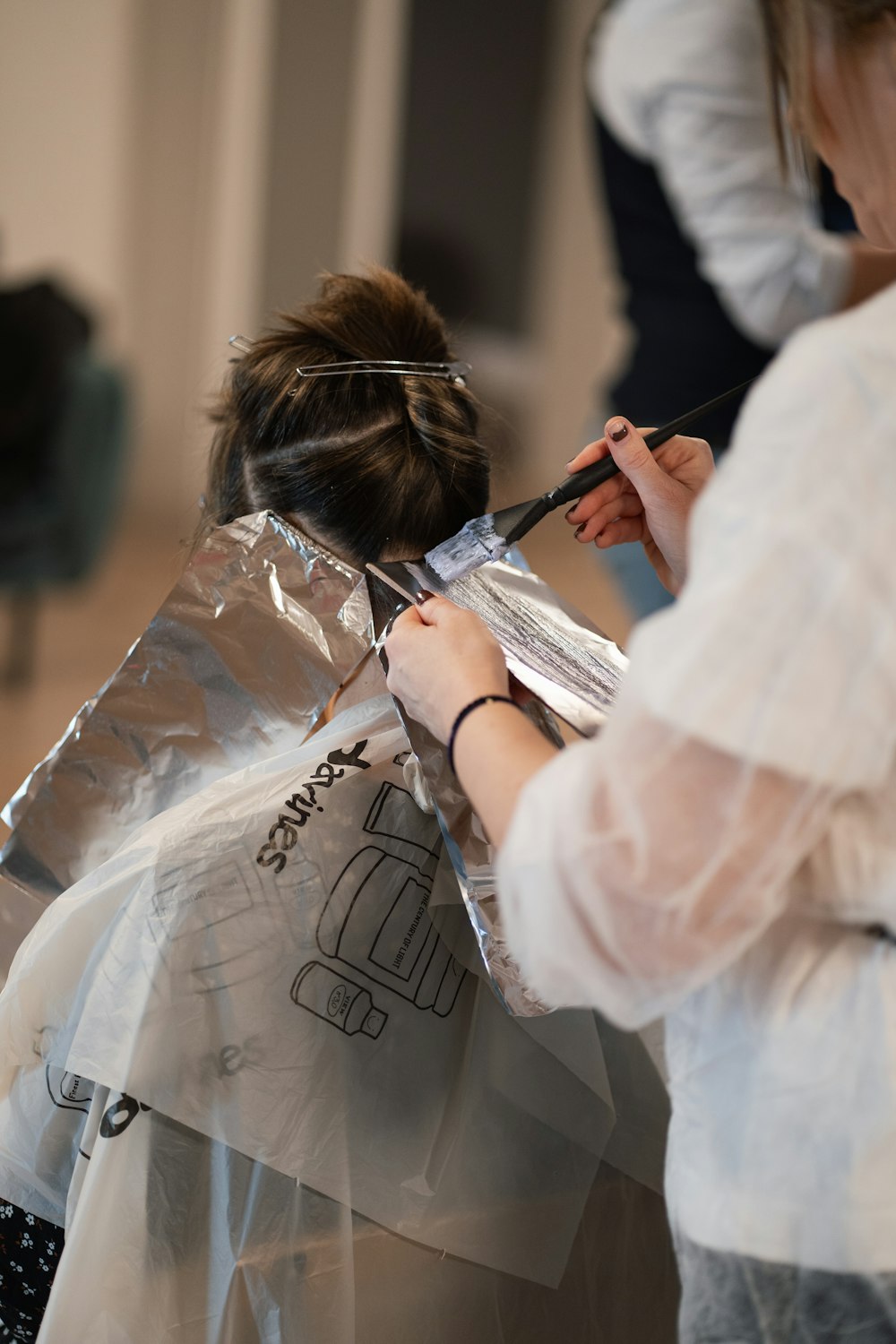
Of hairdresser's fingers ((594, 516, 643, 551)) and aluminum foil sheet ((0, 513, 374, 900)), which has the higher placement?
hairdresser's fingers ((594, 516, 643, 551))

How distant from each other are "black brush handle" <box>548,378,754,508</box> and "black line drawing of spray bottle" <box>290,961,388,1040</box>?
353mm

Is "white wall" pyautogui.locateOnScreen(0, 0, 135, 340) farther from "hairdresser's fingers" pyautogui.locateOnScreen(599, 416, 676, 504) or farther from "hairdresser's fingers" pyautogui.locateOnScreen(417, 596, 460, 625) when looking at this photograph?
"hairdresser's fingers" pyautogui.locateOnScreen(417, 596, 460, 625)

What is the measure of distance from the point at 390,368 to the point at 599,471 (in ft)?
0.60

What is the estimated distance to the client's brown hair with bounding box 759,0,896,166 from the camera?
21.2 inches

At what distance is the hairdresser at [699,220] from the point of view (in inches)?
52.6

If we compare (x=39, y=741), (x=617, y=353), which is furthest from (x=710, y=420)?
(x=617, y=353)

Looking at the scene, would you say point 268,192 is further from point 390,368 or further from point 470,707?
point 470,707

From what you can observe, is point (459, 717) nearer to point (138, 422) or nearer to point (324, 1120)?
point (324, 1120)

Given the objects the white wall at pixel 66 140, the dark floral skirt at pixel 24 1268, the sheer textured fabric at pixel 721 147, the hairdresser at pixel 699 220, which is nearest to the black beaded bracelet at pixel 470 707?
the dark floral skirt at pixel 24 1268

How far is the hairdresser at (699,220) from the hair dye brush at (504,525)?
1.74ft

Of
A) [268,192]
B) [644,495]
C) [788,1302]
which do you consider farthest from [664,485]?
[268,192]

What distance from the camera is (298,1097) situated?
806 millimetres

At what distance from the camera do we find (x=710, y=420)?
4.78 ft

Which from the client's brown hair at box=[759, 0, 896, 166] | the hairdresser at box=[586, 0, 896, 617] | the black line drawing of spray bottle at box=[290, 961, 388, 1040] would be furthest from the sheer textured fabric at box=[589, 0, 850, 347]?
the black line drawing of spray bottle at box=[290, 961, 388, 1040]
